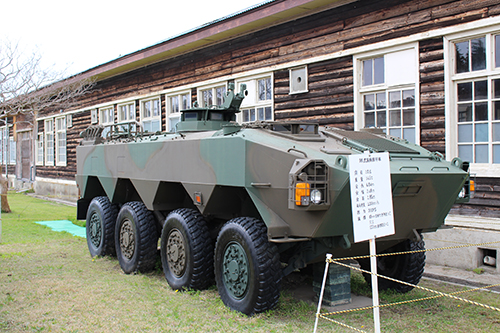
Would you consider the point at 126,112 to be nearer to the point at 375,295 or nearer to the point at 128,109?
the point at 128,109

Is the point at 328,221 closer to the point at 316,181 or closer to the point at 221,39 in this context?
the point at 316,181

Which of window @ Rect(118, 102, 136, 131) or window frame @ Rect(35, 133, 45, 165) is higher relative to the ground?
window @ Rect(118, 102, 136, 131)

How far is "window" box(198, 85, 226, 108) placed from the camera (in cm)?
1204

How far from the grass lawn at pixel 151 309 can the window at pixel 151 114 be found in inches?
293

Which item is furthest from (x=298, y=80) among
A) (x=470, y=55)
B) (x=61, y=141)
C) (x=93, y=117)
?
(x=61, y=141)

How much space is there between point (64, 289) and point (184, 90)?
7829 mm

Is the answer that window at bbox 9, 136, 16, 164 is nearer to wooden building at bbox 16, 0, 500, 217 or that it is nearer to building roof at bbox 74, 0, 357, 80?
building roof at bbox 74, 0, 357, 80

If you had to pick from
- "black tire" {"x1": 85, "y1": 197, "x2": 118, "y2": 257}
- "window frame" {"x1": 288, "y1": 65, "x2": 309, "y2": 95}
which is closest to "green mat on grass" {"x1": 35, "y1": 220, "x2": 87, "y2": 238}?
"black tire" {"x1": 85, "y1": 197, "x2": 118, "y2": 257}

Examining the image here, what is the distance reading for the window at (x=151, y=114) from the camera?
14453 millimetres

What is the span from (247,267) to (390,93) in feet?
15.3

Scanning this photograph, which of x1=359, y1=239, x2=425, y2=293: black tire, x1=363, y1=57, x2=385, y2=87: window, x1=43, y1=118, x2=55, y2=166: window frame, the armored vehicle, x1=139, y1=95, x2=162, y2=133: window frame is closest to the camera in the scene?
the armored vehicle

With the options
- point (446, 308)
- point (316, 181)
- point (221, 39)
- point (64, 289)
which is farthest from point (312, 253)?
point (221, 39)

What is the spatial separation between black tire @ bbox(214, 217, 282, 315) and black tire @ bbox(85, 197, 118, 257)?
130 inches

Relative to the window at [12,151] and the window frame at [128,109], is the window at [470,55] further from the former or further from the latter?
the window at [12,151]
